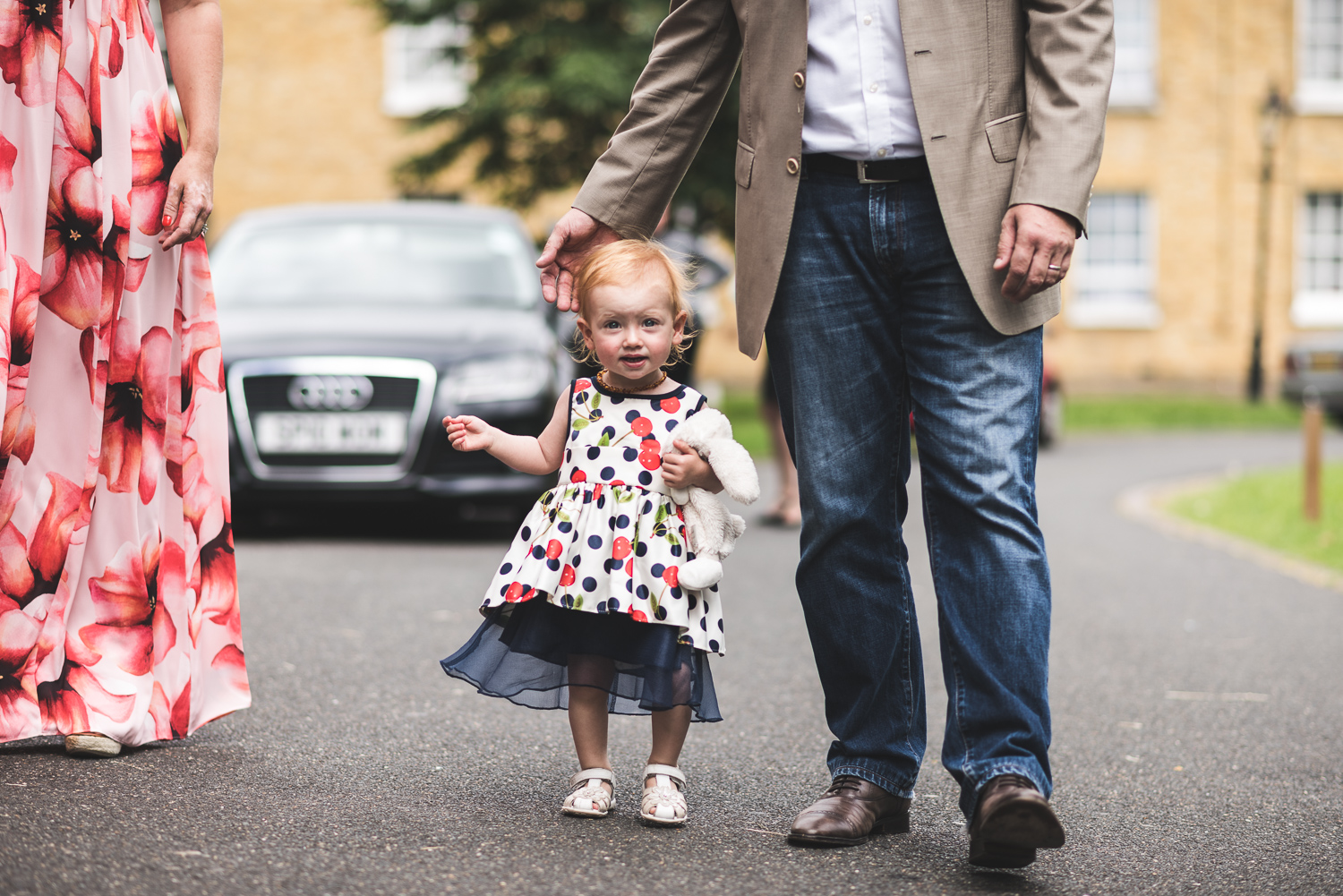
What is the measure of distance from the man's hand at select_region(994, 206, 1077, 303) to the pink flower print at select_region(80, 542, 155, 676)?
189cm

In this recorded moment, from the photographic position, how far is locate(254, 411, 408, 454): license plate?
6766 mm

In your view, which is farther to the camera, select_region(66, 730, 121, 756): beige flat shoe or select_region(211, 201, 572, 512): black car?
select_region(211, 201, 572, 512): black car

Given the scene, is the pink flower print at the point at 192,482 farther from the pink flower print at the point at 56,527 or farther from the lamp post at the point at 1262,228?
the lamp post at the point at 1262,228

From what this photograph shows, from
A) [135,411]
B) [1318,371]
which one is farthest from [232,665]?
[1318,371]

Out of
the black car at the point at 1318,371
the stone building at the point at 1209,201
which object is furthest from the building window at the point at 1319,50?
the black car at the point at 1318,371

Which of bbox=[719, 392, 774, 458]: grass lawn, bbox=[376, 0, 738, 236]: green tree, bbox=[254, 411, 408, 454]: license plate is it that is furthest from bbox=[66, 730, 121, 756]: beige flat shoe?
bbox=[376, 0, 738, 236]: green tree

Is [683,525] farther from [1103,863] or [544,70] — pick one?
[544,70]

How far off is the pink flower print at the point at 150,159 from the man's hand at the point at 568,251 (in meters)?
0.89

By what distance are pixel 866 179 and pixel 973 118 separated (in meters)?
0.22

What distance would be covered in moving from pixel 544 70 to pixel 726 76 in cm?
1718

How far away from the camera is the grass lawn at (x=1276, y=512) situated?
26.3ft

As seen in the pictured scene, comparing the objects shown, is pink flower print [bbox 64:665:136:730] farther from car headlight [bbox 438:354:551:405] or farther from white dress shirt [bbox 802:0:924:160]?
car headlight [bbox 438:354:551:405]

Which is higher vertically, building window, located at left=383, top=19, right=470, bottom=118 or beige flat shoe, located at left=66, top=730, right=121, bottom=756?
building window, located at left=383, top=19, right=470, bottom=118

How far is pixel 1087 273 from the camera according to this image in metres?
26.9
